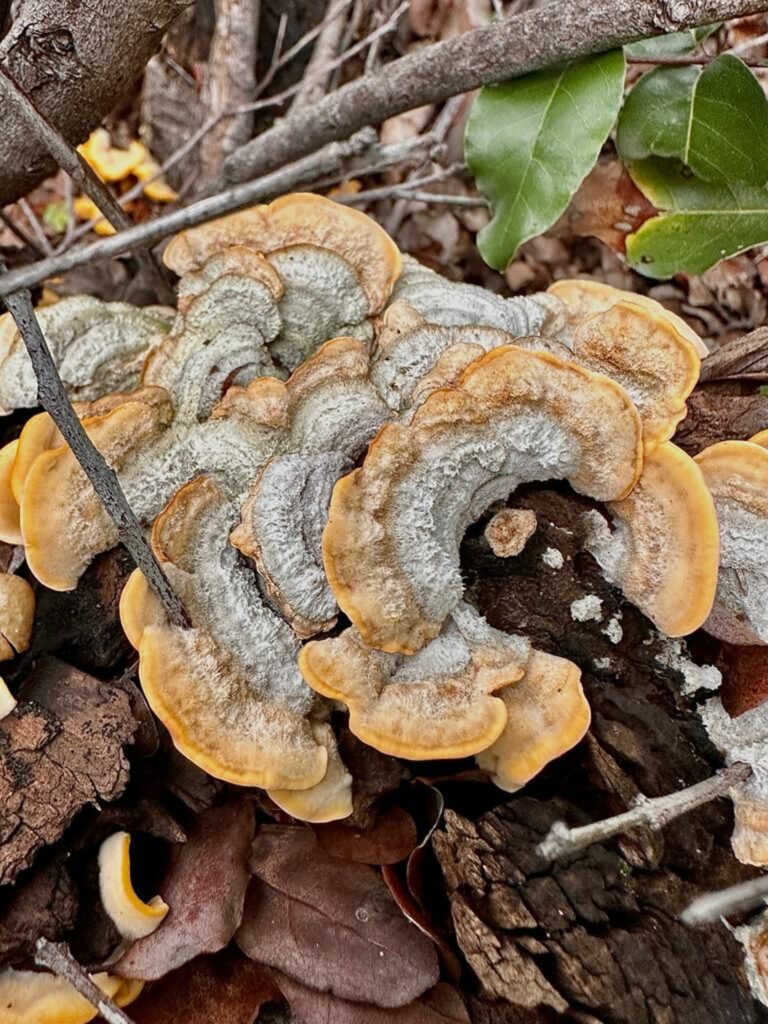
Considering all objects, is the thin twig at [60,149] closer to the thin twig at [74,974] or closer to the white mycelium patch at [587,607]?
the white mycelium patch at [587,607]

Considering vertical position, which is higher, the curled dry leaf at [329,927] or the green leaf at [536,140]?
the green leaf at [536,140]

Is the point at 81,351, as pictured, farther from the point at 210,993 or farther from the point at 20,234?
the point at 210,993

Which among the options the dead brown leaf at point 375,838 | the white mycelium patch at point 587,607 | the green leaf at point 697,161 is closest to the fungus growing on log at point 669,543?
the white mycelium patch at point 587,607

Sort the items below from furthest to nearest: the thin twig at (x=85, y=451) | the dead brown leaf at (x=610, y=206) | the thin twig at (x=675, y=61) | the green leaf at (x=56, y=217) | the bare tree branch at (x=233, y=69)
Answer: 1. the green leaf at (x=56, y=217)
2. the bare tree branch at (x=233, y=69)
3. the dead brown leaf at (x=610, y=206)
4. the thin twig at (x=675, y=61)
5. the thin twig at (x=85, y=451)

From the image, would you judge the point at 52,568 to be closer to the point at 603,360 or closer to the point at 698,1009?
the point at 603,360

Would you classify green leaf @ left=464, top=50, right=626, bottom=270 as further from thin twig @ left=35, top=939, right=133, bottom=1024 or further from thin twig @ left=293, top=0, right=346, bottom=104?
thin twig @ left=35, top=939, right=133, bottom=1024

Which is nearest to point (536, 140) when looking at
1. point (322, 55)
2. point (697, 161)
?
point (697, 161)
